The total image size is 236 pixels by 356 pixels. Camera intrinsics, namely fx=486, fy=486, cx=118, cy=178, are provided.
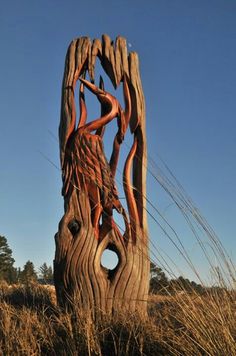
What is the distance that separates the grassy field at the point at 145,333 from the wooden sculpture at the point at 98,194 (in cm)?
89

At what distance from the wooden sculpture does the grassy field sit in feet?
2.93

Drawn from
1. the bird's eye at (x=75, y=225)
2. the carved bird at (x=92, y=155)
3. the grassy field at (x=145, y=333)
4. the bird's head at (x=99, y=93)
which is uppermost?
the bird's head at (x=99, y=93)

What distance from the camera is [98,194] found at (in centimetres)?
498

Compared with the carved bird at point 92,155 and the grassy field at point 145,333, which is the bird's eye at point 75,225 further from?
the grassy field at point 145,333

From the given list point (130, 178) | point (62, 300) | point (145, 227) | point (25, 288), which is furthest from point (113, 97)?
point (25, 288)

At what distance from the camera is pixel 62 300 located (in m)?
4.71

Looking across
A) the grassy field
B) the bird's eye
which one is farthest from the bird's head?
the grassy field

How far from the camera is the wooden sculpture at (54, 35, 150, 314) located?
15.4 feet

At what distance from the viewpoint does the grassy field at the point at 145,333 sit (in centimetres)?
226

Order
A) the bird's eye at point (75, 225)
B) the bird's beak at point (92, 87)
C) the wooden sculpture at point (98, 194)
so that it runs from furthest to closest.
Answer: the bird's beak at point (92, 87) < the bird's eye at point (75, 225) < the wooden sculpture at point (98, 194)

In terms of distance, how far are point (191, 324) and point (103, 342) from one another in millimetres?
929

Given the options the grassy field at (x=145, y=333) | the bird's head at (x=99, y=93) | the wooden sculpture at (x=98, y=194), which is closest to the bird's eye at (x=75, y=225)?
the wooden sculpture at (x=98, y=194)

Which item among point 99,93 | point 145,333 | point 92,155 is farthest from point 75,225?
point 145,333

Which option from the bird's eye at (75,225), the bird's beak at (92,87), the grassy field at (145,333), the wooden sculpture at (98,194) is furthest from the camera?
the bird's beak at (92,87)
